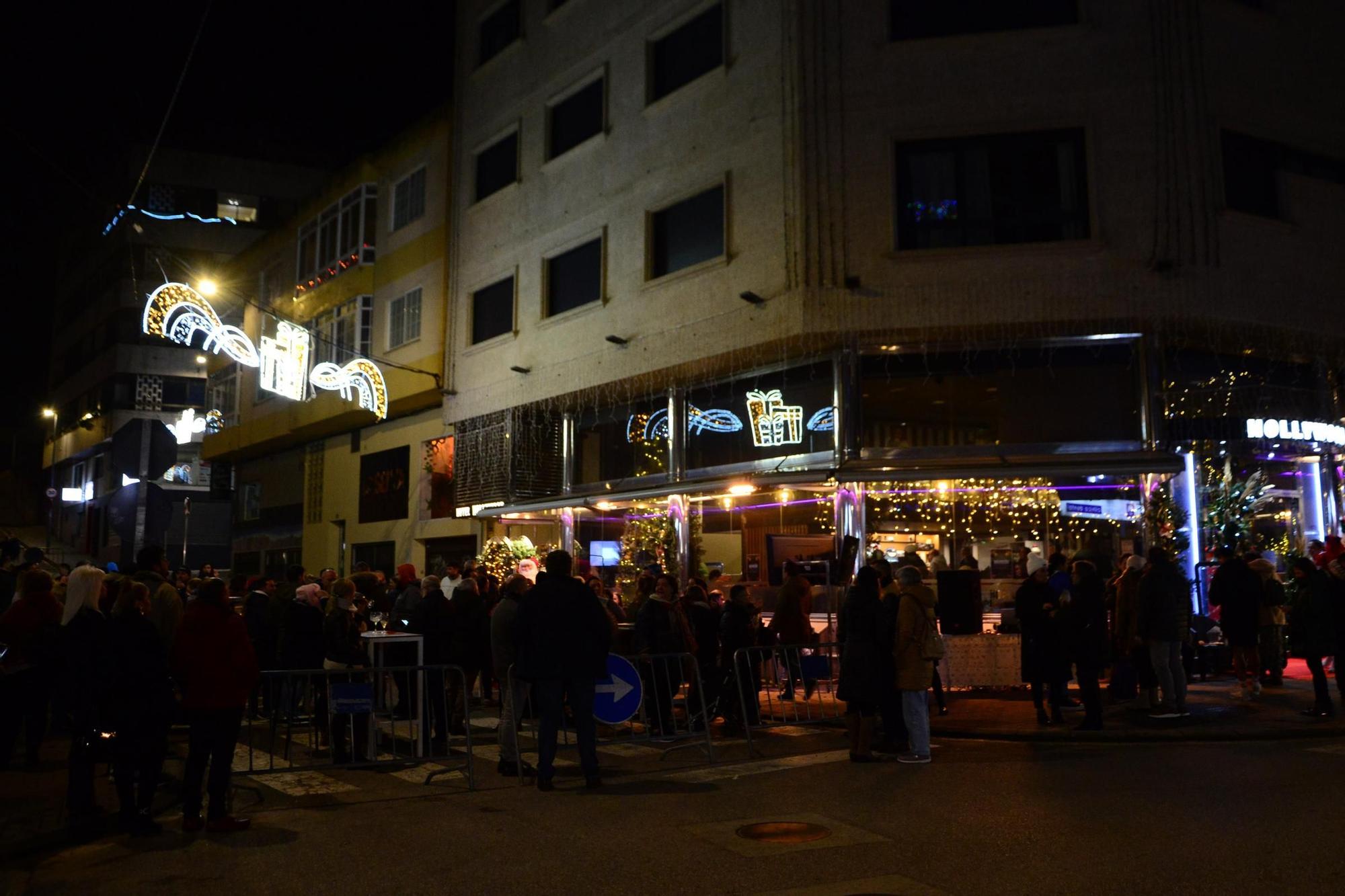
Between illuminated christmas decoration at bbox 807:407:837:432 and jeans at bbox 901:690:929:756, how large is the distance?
296 inches

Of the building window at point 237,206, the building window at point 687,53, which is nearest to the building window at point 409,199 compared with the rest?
the building window at point 687,53

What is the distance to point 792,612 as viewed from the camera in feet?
48.2

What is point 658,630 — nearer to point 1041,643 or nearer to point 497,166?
point 1041,643

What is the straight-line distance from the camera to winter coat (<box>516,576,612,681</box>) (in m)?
9.66

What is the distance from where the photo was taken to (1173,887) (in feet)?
19.6

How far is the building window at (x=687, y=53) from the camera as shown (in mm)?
19734

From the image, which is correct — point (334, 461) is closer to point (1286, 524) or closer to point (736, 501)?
point (736, 501)

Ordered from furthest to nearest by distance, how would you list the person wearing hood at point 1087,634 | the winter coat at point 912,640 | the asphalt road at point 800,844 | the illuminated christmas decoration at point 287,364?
the illuminated christmas decoration at point 287,364 → the person wearing hood at point 1087,634 → the winter coat at point 912,640 → the asphalt road at point 800,844

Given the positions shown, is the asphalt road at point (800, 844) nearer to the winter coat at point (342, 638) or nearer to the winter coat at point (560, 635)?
the winter coat at point (560, 635)

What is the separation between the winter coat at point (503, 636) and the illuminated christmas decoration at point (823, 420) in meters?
7.93

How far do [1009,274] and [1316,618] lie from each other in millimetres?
6251

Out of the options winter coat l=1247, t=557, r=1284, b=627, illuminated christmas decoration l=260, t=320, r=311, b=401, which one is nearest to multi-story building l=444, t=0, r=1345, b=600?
winter coat l=1247, t=557, r=1284, b=627

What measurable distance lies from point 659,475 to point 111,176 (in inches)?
1985

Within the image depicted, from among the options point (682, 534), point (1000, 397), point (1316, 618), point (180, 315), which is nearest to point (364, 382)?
point (180, 315)
